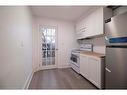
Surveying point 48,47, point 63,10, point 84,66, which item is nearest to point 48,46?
point 48,47

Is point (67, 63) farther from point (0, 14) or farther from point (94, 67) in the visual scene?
point (0, 14)

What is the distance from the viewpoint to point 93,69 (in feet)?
10.2

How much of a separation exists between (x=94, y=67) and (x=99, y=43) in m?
1.09

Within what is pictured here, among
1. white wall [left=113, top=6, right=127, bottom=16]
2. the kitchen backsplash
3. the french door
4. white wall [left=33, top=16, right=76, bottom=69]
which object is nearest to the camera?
white wall [left=113, top=6, right=127, bottom=16]

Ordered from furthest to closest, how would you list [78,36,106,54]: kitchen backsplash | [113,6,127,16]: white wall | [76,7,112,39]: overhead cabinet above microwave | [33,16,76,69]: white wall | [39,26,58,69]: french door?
[39,26,58,69]: french door, [33,16,76,69]: white wall, [78,36,106,54]: kitchen backsplash, [76,7,112,39]: overhead cabinet above microwave, [113,6,127,16]: white wall

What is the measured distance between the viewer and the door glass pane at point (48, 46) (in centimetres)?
525

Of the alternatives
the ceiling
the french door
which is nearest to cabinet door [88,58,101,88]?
the ceiling

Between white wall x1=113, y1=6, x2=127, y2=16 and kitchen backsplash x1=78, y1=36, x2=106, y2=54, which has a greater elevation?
white wall x1=113, y1=6, x2=127, y2=16

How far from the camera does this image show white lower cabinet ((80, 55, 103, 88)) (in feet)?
9.14

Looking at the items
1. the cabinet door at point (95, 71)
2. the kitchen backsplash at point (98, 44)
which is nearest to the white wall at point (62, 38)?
the kitchen backsplash at point (98, 44)

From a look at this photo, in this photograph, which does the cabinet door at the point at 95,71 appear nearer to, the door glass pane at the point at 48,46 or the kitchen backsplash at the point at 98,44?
the kitchen backsplash at the point at 98,44

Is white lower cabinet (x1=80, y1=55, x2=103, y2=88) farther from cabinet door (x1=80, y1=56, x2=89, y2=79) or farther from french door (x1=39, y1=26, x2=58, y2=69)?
french door (x1=39, y1=26, x2=58, y2=69)

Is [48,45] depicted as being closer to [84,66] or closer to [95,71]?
[84,66]

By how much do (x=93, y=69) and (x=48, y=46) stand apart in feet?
9.03
